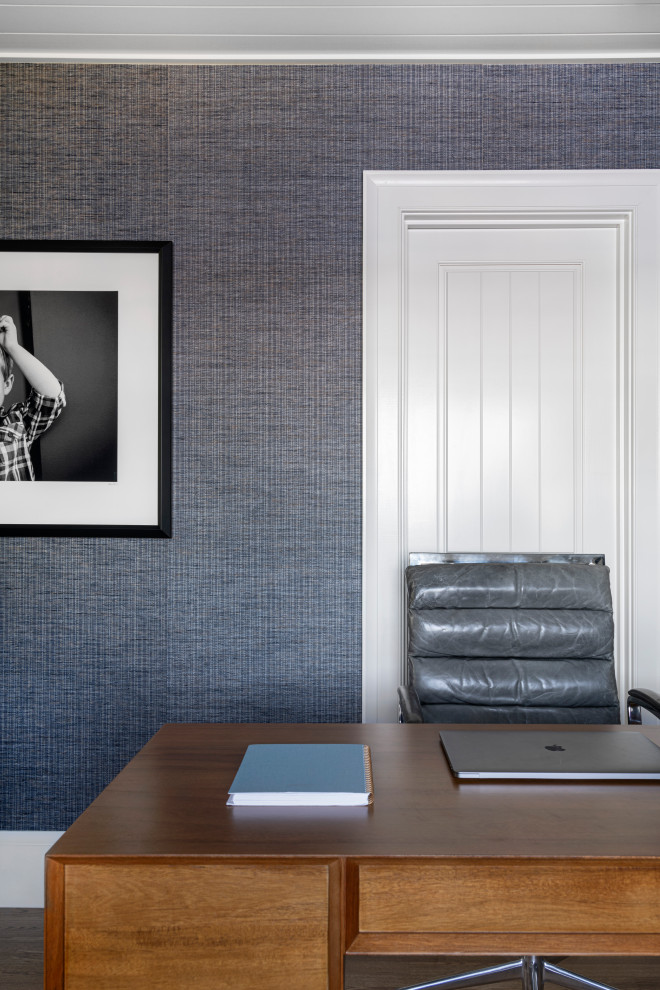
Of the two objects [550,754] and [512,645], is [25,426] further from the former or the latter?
[550,754]

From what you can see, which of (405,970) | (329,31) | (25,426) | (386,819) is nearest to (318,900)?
(386,819)

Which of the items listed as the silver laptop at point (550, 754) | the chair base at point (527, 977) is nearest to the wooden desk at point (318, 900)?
the silver laptop at point (550, 754)

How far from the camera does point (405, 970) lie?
1.81 meters

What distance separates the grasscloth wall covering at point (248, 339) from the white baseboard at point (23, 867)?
19cm

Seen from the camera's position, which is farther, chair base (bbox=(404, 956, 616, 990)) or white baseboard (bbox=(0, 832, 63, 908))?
white baseboard (bbox=(0, 832, 63, 908))

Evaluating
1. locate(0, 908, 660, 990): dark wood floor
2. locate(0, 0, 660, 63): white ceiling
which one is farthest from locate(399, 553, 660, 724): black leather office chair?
locate(0, 0, 660, 63): white ceiling

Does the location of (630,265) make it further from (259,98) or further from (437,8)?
(259,98)

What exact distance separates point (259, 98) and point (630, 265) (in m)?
1.38

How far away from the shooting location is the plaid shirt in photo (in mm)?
2258

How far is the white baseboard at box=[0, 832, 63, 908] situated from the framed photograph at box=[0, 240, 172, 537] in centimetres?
101

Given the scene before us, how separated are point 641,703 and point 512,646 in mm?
329

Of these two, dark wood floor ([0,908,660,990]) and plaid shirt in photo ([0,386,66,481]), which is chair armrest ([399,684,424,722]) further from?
plaid shirt in photo ([0,386,66,481])

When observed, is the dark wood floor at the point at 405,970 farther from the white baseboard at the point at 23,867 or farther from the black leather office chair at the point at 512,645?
the black leather office chair at the point at 512,645

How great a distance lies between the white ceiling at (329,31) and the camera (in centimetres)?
207
